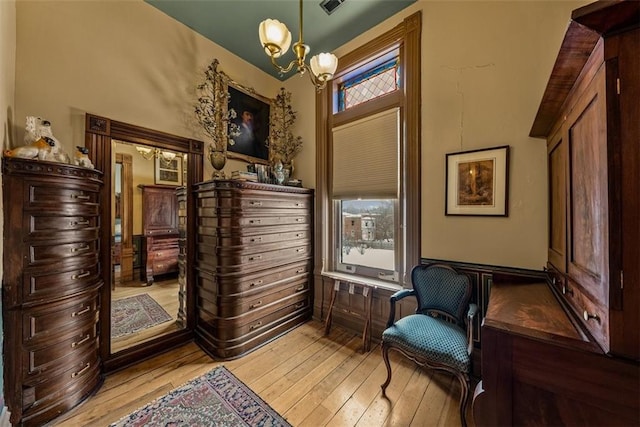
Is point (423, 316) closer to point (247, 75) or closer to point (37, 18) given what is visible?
point (247, 75)

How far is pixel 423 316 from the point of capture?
2.01 m

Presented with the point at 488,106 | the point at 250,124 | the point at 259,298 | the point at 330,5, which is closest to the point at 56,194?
the point at 259,298

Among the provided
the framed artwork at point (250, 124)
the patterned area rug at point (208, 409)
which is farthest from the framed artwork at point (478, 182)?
the framed artwork at point (250, 124)

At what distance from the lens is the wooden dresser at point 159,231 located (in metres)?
2.43

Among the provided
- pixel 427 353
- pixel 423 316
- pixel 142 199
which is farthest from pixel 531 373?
pixel 142 199

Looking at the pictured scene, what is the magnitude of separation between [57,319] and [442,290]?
117 inches

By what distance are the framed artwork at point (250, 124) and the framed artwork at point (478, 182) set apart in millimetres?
2400

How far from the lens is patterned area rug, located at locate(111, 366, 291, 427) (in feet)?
5.18

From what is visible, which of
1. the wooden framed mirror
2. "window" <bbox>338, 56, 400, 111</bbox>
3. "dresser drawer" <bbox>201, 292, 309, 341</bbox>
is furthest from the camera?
"window" <bbox>338, 56, 400, 111</bbox>

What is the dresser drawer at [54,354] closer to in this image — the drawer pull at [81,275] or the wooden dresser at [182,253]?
the drawer pull at [81,275]

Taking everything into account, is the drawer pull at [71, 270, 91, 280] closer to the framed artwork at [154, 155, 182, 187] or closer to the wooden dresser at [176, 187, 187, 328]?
the wooden dresser at [176, 187, 187, 328]

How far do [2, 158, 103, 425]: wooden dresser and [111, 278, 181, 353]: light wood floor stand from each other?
34 cm

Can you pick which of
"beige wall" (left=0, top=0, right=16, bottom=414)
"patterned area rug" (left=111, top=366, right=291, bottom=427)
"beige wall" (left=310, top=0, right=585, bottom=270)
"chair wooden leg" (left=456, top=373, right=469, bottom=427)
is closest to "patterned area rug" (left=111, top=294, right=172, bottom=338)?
"beige wall" (left=0, top=0, right=16, bottom=414)

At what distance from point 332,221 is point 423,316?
1.53 meters
